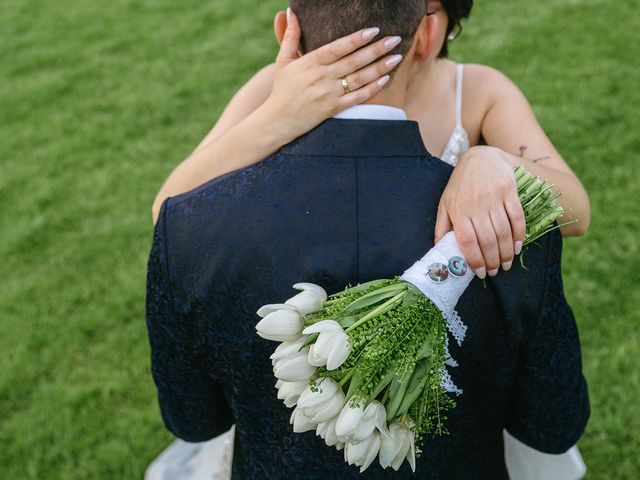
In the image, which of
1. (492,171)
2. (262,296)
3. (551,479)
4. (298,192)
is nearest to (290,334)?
(262,296)

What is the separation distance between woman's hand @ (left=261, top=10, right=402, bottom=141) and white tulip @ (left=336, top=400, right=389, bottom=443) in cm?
69

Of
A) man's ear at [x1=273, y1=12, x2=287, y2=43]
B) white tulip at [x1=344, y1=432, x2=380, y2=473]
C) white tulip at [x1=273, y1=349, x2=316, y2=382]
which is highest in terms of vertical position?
man's ear at [x1=273, y1=12, x2=287, y2=43]

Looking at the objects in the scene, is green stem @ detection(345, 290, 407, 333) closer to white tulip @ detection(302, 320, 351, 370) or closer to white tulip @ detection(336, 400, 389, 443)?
white tulip @ detection(302, 320, 351, 370)

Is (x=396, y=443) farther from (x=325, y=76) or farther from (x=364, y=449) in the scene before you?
(x=325, y=76)

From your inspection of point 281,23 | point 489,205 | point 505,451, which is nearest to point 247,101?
point 281,23

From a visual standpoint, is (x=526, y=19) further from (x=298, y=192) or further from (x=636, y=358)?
(x=298, y=192)

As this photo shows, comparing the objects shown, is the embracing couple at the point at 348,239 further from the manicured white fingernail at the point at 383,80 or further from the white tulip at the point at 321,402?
the white tulip at the point at 321,402

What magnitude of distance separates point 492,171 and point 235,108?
105 cm

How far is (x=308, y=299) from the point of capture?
1.46 meters

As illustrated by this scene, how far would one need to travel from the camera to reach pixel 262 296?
166 centimetres

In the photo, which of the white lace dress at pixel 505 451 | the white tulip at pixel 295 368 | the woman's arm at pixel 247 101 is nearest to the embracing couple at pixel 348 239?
the white tulip at pixel 295 368

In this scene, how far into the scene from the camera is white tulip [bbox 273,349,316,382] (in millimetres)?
1435

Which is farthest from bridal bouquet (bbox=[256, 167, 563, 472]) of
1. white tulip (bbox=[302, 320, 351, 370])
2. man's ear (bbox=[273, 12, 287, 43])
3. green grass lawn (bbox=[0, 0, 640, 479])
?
green grass lawn (bbox=[0, 0, 640, 479])

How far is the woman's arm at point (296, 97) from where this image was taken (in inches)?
64.7
